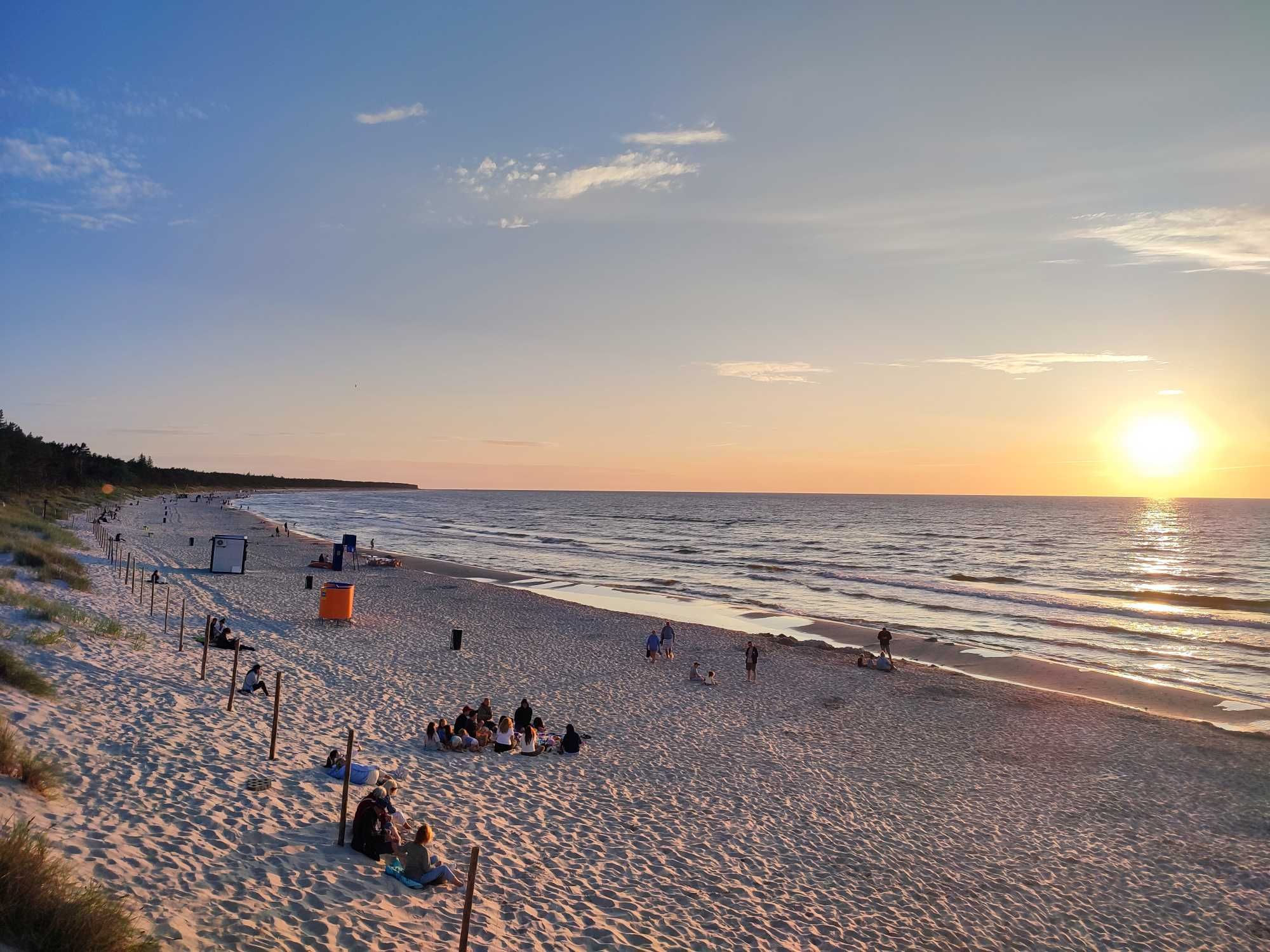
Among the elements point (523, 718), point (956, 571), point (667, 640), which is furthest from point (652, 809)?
point (956, 571)

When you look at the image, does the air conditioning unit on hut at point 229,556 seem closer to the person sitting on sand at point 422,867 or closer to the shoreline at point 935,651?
the shoreline at point 935,651

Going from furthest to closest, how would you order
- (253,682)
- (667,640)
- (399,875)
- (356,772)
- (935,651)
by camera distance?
(935,651)
(667,640)
(253,682)
(356,772)
(399,875)

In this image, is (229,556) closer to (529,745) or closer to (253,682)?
(253,682)

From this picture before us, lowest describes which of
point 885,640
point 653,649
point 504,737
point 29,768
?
point 653,649

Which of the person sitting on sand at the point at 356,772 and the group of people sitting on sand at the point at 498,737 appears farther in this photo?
the group of people sitting on sand at the point at 498,737

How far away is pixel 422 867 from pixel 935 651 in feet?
80.9

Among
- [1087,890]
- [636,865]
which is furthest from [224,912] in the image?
[1087,890]

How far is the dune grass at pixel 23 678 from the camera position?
36.0 ft

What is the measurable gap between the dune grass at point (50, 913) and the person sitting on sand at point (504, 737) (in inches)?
312

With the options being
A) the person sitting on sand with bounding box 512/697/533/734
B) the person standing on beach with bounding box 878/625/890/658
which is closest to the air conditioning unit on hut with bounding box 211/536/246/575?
the person sitting on sand with bounding box 512/697/533/734

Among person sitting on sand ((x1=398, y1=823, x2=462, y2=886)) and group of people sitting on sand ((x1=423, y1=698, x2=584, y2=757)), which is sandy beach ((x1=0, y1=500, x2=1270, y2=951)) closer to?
person sitting on sand ((x1=398, y1=823, x2=462, y2=886))

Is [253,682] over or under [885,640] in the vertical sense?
over

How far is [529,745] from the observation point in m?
13.7

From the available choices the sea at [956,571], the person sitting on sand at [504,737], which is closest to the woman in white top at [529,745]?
the person sitting on sand at [504,737]
